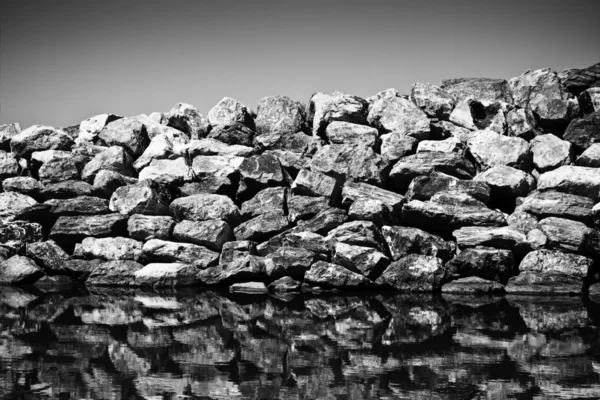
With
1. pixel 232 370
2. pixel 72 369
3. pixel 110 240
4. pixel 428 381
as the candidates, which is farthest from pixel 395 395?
pixel 110 240

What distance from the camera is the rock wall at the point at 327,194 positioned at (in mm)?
11391

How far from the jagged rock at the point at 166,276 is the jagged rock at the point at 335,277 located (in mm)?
2491

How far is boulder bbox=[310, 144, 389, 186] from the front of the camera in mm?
13578

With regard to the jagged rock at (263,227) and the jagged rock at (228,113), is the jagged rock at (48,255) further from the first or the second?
the jagged rock at (228,113)

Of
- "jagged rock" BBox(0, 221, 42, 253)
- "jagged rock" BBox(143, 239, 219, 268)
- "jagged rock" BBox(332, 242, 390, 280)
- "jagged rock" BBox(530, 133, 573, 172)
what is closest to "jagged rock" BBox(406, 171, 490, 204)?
"jagged rock" BBox(530, 133, 573, 172)

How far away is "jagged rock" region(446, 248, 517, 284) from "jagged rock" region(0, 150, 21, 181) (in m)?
11.2

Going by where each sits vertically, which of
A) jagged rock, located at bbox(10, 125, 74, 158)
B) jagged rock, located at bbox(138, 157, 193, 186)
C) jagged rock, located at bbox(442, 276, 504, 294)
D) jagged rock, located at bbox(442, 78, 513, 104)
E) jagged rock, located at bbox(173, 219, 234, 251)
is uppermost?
jagged rock, located at bbox(442, 78, 513, 104)

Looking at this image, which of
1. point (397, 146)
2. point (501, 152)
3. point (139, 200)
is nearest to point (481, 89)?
point (501, 152)

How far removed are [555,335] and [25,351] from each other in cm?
614

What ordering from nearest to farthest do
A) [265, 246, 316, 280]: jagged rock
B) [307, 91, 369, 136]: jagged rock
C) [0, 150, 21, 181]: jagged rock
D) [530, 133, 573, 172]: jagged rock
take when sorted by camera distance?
1. [265, 246, 316, 280]: jagged rock
2. [530, 133, 573, 172]: jagged rock
3. [0, 150, 21, 181]: jagged rock
4. [307, 91, 369, 136]: jagged rock

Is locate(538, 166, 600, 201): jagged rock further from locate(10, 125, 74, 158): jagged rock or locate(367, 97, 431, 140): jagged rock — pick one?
locate(10, 125, 74, 158): jagged rock

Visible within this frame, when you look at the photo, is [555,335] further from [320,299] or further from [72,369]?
[72,369]

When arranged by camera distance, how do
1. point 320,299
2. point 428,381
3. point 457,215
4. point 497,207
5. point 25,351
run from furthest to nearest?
point 497,207 < point 457,215 < point 320,299 < point 25,351 < point 428,381

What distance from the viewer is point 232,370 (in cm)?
560
